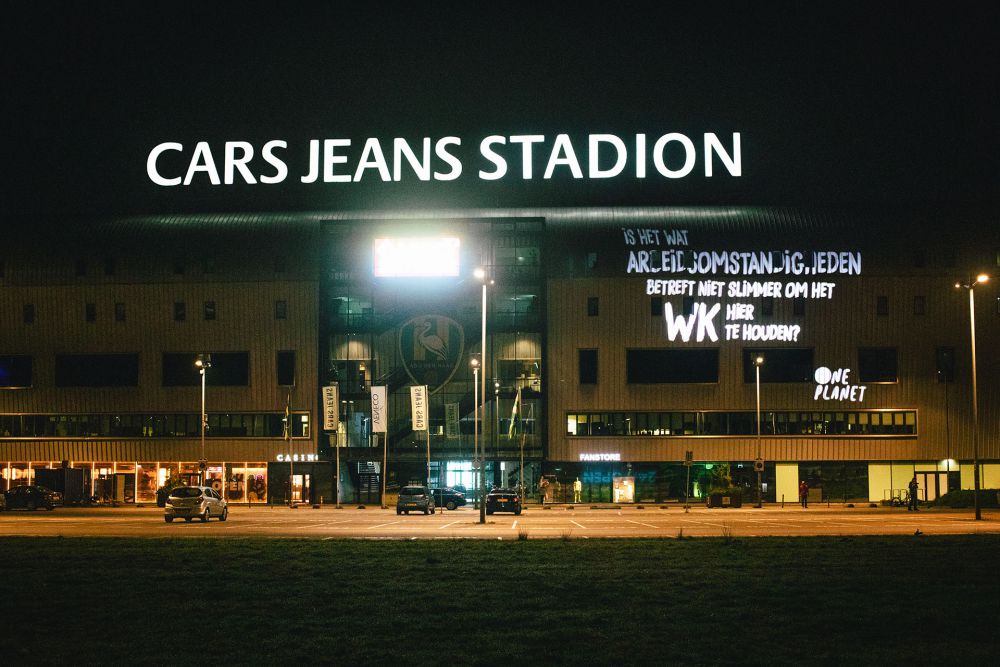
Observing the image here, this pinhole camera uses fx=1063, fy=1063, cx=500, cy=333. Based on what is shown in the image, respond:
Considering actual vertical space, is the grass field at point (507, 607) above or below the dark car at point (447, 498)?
above

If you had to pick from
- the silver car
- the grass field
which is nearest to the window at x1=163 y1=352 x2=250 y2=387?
the silver car

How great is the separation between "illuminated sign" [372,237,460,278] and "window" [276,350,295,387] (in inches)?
375

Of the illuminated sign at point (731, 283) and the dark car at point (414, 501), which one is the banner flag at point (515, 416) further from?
the dark car at point (414, 501)

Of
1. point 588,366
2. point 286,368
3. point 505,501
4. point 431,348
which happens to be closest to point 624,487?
point 588,366

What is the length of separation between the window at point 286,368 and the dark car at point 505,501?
85.8 feet

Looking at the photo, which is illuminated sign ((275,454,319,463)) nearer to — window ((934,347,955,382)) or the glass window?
the glass window

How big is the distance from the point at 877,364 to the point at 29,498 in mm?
62187

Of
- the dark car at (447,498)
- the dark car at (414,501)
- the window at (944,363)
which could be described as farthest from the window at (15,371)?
the window at (944,363)

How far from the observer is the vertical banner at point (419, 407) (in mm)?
77375

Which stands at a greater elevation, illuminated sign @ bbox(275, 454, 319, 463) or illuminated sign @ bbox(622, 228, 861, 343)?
illuminated sign @ bbox(622, 228, 861, 343)

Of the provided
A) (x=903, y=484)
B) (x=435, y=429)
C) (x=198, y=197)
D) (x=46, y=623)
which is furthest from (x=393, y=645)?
(x=198, y=197)

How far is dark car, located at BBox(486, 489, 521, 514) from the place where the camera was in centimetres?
6406

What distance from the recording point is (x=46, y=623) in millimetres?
15531

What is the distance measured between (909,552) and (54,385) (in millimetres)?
75640
